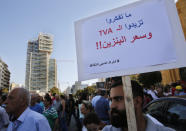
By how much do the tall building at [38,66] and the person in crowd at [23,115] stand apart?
373 feet

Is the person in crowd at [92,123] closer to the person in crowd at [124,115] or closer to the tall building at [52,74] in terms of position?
the person in crowd at [124,115]

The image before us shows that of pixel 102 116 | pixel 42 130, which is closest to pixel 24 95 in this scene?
pixel 42 130

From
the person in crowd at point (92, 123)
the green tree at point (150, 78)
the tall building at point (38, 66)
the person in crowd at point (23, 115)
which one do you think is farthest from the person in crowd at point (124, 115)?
the tall building at point (38, 66)

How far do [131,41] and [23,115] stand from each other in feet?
5.81

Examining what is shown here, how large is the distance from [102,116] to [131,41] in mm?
3060

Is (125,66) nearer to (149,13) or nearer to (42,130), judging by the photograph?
(149,13)

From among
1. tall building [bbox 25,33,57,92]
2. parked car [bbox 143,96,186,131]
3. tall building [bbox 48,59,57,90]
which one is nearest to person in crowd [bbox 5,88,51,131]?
parked car [bbox 143,96,186,131]

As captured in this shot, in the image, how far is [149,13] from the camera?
146 cm

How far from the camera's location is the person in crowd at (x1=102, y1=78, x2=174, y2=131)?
1.33 m

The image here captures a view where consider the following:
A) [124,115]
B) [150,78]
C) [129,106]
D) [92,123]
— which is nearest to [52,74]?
[150,78]

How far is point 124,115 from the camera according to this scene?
54.4 inches

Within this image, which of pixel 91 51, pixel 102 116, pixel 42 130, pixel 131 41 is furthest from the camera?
pixel 102 116

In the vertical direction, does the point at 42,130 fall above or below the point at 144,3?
below

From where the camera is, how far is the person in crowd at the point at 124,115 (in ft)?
4.38
